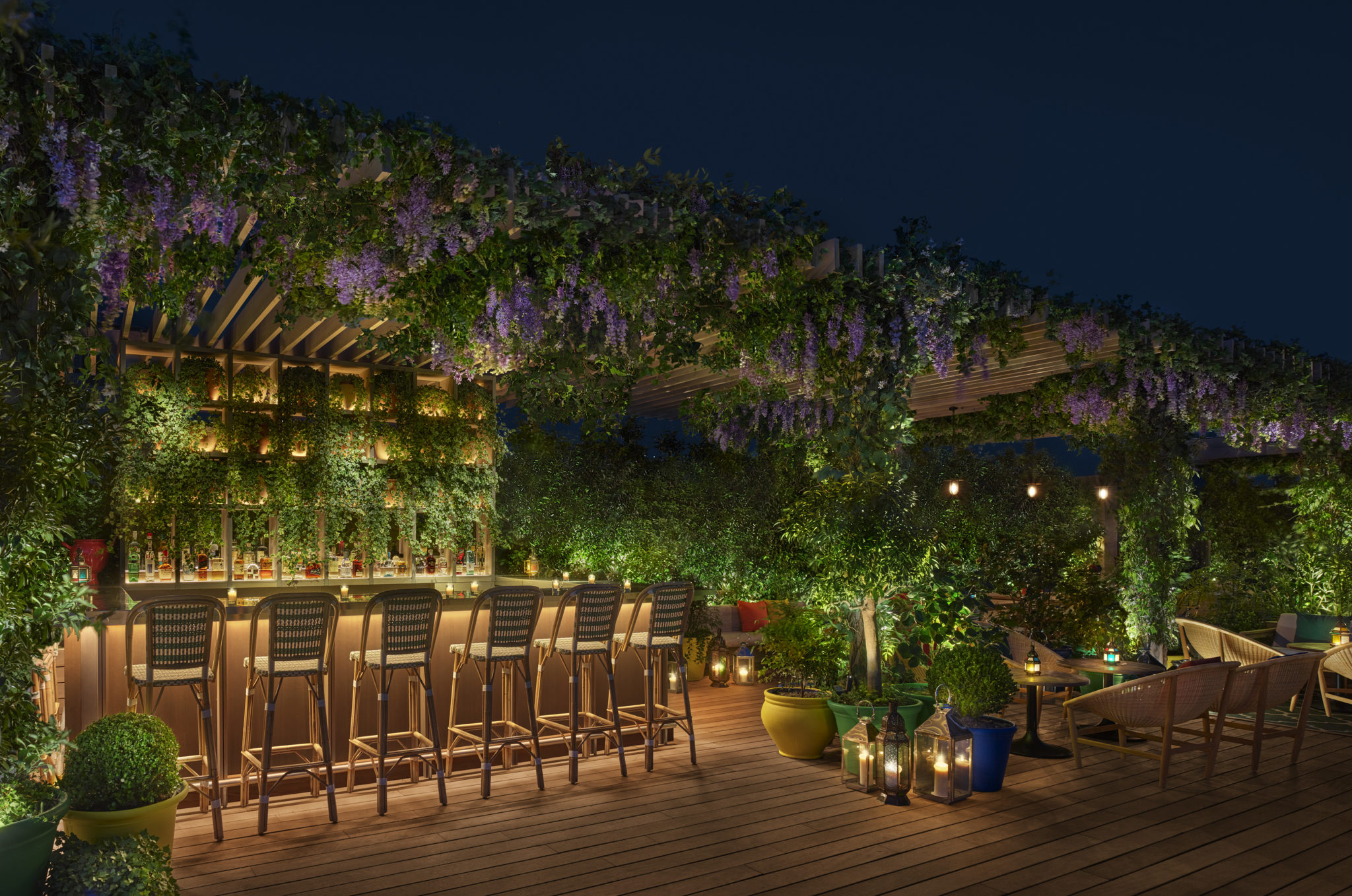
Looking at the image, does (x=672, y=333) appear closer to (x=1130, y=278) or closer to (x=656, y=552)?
(x=656, y=552)

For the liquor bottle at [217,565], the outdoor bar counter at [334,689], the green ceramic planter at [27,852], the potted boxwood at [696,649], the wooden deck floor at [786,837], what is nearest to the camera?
the green ceramic planter at [27,852]

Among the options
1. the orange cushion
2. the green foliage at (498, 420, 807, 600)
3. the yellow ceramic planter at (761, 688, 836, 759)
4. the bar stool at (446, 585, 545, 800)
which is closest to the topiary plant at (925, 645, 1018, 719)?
the yellow ceramic planter at (761, 688, 836, 759)

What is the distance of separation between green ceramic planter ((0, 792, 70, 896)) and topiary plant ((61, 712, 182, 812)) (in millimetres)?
744

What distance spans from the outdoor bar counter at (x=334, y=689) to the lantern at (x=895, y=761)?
5.99ft

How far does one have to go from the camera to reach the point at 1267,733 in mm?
5473

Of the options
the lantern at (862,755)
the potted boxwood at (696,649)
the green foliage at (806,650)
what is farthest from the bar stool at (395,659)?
the potted boxwood at (696,649)

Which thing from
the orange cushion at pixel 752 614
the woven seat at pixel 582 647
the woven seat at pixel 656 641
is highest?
the woven seat at pixel 582 647

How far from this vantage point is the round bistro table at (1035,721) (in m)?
5.66

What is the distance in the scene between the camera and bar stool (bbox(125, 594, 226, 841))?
13.3ft

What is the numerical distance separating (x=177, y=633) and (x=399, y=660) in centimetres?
99

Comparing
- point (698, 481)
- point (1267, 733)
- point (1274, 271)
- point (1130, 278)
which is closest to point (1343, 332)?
→ point (1274, 271)

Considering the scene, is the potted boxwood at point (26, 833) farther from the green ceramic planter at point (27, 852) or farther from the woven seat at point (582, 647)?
the woven seat at point (582, 647)

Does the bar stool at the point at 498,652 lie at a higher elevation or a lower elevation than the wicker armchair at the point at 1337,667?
higher

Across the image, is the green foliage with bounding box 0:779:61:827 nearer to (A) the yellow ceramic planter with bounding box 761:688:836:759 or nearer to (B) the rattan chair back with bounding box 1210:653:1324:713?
(A) the yellow ceramic planter with bounding box 761:688:836:759
